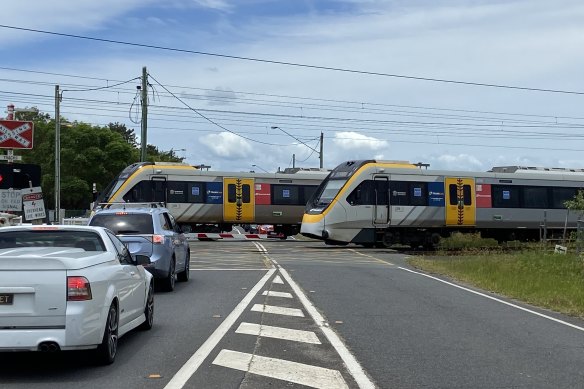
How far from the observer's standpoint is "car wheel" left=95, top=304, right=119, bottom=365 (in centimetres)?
770

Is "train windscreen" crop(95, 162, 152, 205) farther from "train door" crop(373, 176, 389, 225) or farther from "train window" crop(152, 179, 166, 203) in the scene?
"train door" crop(373, 176, 389, 225)

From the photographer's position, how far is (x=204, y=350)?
8703mm

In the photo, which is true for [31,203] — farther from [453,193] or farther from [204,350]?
[453,193]

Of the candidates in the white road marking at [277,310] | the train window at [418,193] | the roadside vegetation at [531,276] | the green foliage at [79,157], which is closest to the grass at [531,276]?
the roadside vegetation at [531,276]

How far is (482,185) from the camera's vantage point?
33.2m

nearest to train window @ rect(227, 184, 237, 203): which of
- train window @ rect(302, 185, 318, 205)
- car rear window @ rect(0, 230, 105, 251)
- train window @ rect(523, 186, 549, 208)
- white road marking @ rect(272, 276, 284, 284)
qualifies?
train window @ rect(302, 185, 318, 205)

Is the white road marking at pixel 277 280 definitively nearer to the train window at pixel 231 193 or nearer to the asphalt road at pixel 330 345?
the asphalt road at pixel 330 345

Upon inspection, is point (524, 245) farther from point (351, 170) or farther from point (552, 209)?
point (351, 170)

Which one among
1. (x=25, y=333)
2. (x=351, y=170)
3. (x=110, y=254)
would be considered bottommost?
(x=25, y=333)

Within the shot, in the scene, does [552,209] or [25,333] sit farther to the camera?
[552,209]

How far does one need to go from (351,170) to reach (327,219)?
8.36 feet

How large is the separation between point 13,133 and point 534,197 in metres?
24.3

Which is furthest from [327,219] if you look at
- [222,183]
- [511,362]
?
[511,362]

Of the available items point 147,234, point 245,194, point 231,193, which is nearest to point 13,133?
point 147,234
